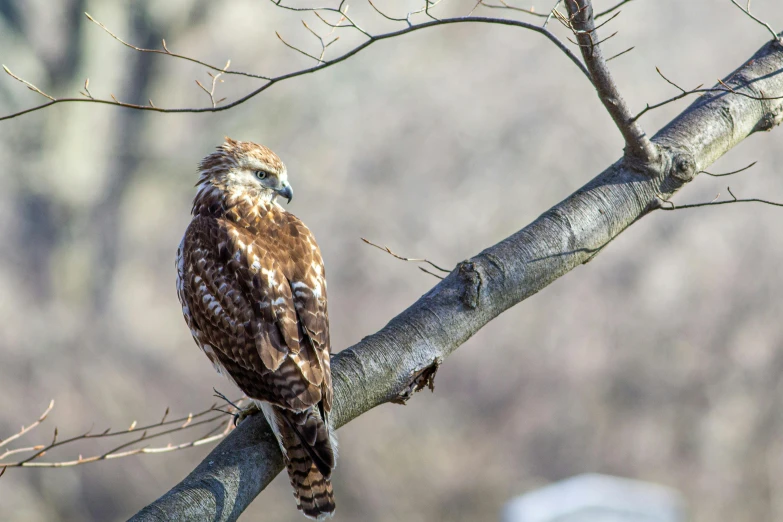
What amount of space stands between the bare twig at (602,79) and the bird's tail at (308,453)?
4.73ft

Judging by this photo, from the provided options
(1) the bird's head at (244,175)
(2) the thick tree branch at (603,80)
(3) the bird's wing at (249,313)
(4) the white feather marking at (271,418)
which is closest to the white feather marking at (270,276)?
(3) the bird's wing at (249,313)

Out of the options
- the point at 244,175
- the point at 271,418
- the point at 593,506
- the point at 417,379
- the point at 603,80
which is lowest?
the point at 593,506

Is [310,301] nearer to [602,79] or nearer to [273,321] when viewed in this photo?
[273,321]

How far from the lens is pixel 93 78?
10.9m

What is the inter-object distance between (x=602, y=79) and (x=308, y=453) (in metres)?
1.61

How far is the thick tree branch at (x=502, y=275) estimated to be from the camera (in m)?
2.72

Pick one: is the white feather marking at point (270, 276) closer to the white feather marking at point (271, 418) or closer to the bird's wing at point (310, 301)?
the bird's wing at point (310, 301)

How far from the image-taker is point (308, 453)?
304cm

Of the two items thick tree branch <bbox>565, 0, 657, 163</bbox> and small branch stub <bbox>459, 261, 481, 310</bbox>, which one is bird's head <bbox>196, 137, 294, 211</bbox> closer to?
small branch stub <bbox>459, 261, 481, 310</bbox>

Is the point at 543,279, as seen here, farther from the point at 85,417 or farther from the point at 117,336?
the point at 117,336

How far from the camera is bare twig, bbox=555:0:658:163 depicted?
286 cm

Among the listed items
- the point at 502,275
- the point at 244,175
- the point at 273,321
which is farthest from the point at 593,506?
the point at 244,175

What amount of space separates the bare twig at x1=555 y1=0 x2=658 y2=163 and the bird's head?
1.52m

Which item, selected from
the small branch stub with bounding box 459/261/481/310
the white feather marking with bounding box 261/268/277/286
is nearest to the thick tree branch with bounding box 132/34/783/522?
the small branch stub with bounding box 459/261/481/310
